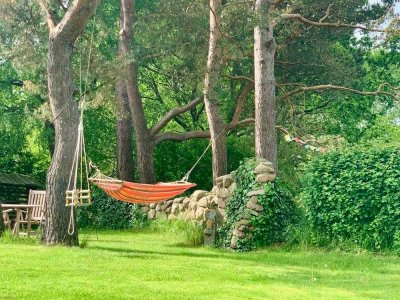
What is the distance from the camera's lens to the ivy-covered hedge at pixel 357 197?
964 centimetres

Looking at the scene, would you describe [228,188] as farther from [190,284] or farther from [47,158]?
[47,158]

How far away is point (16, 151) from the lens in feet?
67.5

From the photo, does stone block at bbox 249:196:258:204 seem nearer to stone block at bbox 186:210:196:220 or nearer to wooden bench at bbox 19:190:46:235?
stone block at bbox 186:210:196:220

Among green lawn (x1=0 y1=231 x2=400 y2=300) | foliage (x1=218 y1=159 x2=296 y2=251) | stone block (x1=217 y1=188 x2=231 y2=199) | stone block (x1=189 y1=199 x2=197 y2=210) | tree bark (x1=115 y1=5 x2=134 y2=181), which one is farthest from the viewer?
tree bark (x1=115 y1=5 x2=134 y2=181)

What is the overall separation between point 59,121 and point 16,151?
10.5m

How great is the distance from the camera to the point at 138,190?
10469mm

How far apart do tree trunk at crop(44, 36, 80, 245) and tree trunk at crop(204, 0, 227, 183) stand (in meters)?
4.69

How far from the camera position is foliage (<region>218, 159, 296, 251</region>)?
1083cm

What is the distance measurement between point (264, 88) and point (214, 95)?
72.1 inches

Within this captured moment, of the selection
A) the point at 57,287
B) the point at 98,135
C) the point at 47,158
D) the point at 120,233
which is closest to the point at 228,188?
the point at 120,233

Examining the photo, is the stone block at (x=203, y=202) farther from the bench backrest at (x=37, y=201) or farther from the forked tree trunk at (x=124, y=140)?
the forked tree trunk at (x=124, y=140)

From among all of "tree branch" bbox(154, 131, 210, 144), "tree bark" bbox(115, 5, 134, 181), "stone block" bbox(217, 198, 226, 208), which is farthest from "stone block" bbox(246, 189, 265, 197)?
"tree bark" bbox(115, 5, 134, 181)

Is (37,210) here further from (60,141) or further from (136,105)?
(136,105)

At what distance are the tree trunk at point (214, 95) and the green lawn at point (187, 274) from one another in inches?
183
